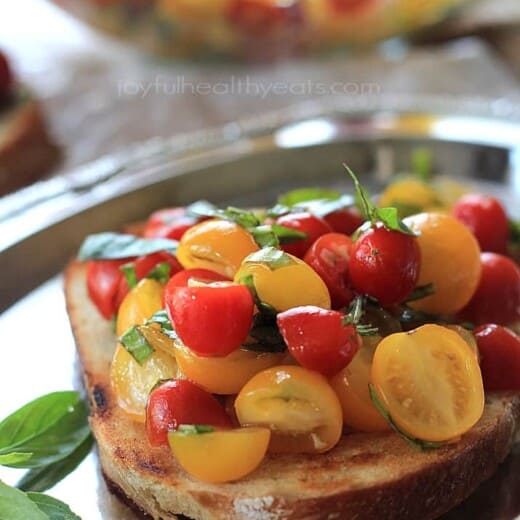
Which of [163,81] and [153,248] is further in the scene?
[163,81]

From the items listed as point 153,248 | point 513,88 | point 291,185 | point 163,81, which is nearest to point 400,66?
point 513,88

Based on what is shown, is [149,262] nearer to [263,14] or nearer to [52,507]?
[52,507]

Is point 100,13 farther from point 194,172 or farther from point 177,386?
point 177,386

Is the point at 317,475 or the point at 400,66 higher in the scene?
the point at 400,66

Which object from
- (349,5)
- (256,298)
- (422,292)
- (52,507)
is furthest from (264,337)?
(349,5)

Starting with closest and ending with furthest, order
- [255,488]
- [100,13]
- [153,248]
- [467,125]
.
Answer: [255,488], [153,248], [467,125], [100,13]

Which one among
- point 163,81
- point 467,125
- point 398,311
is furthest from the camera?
→ point 163,81

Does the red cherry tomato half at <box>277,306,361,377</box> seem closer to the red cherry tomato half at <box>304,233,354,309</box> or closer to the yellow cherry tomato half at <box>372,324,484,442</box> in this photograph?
the yellow cherry tomato half at <box>372,324,484,442</box>
